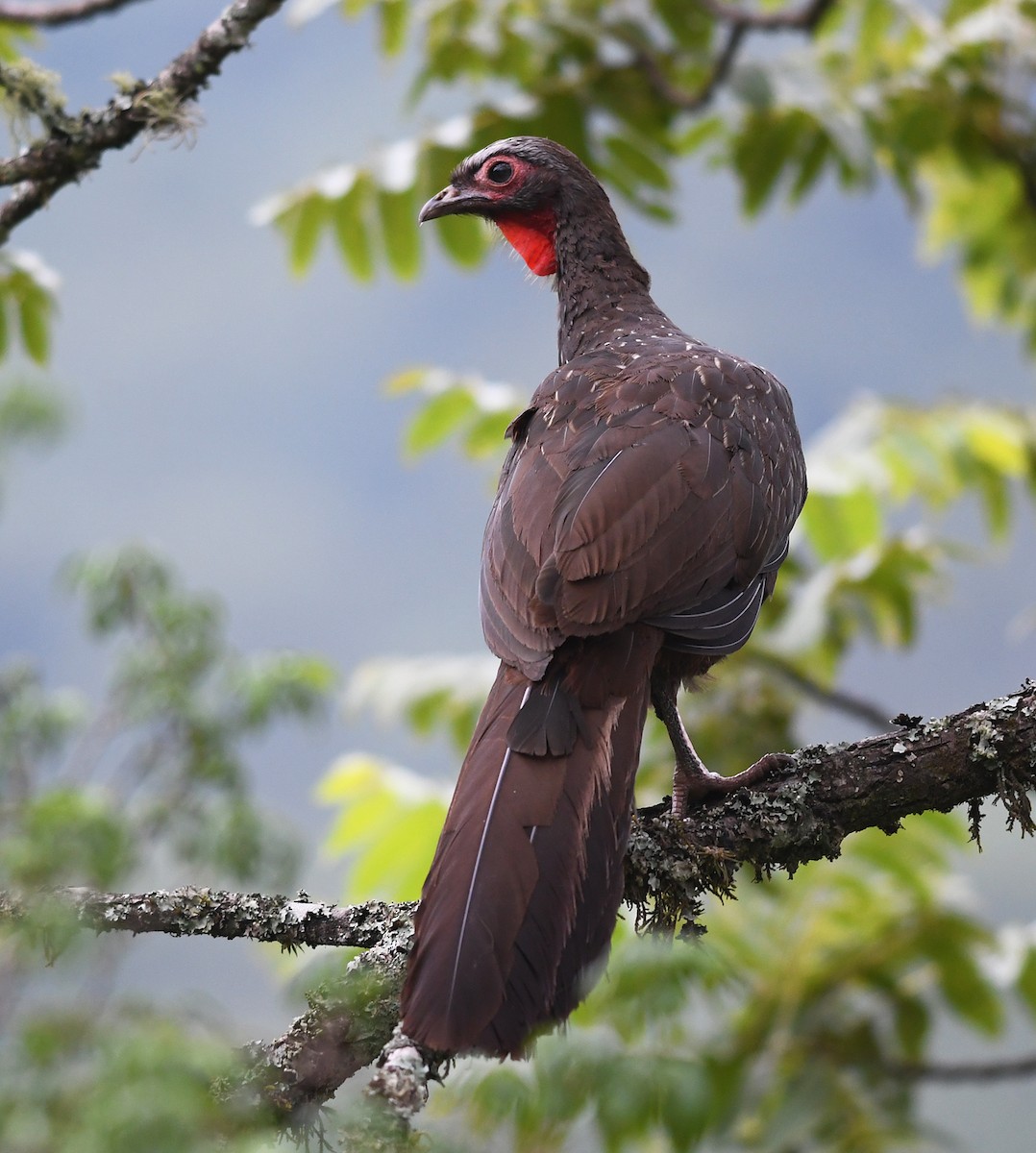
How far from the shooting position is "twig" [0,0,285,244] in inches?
128

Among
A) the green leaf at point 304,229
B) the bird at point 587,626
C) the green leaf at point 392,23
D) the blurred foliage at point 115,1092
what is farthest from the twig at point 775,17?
the blurred foliage at point 115,1092

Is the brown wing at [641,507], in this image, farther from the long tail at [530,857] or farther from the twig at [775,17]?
the twig at [775,17]

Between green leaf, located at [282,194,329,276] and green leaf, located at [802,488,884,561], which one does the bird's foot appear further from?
green leaf, located at [282,194,329,276]

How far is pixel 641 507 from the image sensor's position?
302cm

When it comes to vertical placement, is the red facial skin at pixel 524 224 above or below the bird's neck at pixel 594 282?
above

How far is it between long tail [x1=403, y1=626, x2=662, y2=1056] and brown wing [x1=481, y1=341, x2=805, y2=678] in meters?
0.11

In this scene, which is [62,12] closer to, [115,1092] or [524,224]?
[524,224]

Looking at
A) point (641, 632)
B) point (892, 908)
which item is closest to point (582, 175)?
point (641, 632)

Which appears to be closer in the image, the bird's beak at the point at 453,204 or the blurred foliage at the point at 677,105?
the bird's beak at the point at 453,204

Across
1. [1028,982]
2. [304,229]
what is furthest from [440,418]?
[1028,982]

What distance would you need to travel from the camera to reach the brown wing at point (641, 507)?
2.87 m

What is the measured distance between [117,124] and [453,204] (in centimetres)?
131

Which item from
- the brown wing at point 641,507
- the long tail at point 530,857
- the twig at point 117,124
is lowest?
the long tail at point 530,857

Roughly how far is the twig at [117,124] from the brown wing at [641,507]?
3.86 feet
